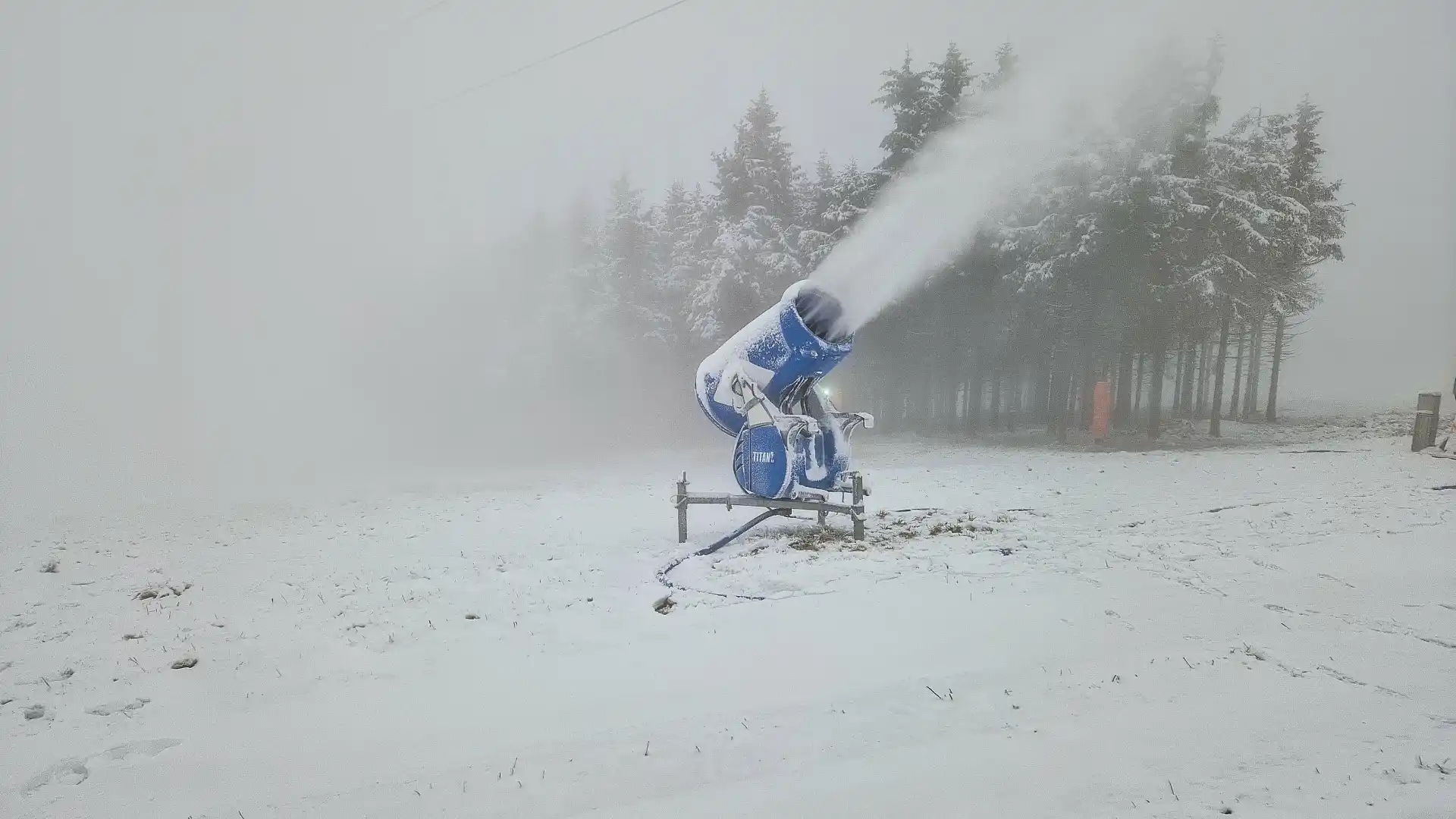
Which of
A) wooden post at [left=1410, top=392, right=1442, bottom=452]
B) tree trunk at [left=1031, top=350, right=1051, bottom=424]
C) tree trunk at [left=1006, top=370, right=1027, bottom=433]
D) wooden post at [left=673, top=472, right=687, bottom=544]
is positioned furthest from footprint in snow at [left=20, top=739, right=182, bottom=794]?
tree trunk at [left=1031, top=350, right=1051, bottom=424]

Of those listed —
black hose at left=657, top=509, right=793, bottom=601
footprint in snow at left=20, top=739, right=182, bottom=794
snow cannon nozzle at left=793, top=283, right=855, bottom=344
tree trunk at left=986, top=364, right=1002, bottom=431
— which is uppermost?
snow cannon nozzle at left=793, top=283, right=855, bottom=344

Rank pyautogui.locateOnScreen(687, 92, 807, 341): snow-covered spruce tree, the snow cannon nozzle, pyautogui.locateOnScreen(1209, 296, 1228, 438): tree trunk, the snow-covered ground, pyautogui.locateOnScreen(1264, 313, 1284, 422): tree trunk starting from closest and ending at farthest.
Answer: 1. the snow-covered ground
2. the snow cannon nozzle
3. pyautogui.locateOnScreen(1209, 296, 1228, 438): tree trunk
4. pyautogui.locateOnScreen(687, 92, 807, 341): snow-covered spruce tree
5. pyautogui.locateOnScreen(1264, 313, 1284, 422): tree trunk

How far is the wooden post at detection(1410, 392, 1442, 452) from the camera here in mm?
14625

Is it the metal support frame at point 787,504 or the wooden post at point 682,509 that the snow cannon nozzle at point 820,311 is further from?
the wooden post at point 682,509

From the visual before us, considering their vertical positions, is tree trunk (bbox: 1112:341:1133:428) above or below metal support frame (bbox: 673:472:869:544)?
above

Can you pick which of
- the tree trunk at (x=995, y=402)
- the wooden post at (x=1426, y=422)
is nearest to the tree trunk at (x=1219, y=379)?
the tree trunk at (x=995, y=402)

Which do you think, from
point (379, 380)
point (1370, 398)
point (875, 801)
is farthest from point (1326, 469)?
point (379, 380)

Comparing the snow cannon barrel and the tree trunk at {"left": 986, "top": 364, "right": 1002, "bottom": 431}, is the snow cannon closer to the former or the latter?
the snow cannon barrel

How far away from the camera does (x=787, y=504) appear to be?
9242 millimetres

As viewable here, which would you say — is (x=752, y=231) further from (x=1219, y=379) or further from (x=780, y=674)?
(x=780, y=674)

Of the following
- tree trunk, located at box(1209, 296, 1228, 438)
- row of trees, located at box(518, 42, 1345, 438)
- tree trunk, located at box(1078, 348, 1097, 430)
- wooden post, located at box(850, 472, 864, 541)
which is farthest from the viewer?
tree trunk, located at box(1078, 348, 1097, 430)

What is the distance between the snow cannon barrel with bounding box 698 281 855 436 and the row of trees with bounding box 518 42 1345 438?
16.1 m

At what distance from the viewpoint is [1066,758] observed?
3518 mm

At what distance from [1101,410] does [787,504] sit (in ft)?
58.3
